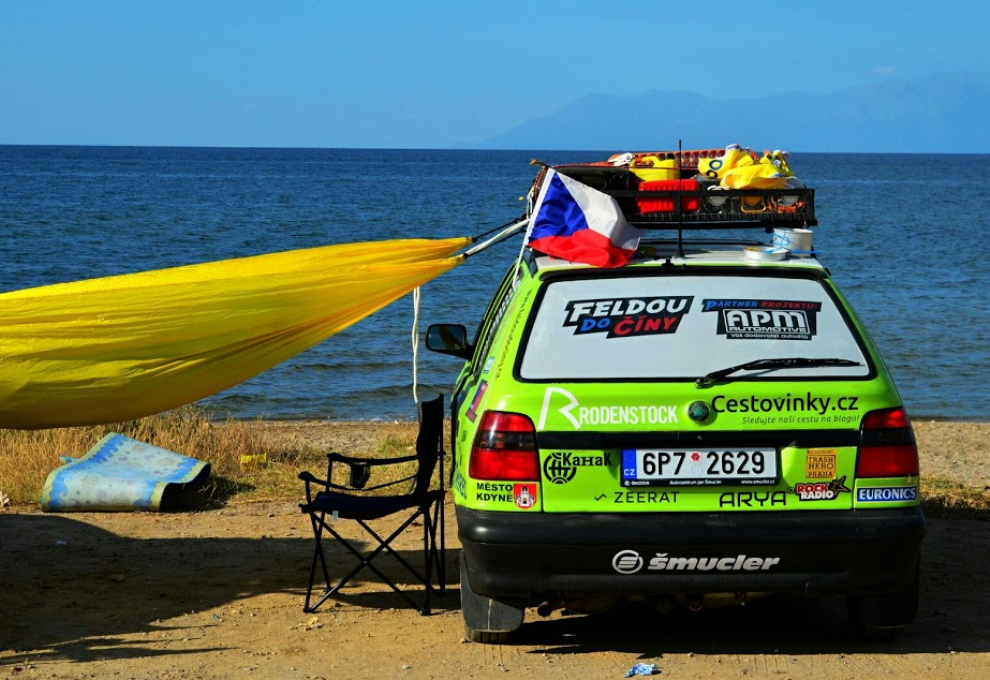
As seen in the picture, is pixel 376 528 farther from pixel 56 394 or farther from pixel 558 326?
pixel 558 326

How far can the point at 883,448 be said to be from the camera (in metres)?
5.18

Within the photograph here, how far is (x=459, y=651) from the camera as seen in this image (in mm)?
5758

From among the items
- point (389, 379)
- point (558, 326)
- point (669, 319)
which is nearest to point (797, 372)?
point (669, 319)

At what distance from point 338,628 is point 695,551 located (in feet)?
6.39

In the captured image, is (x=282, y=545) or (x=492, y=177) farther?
(x=492, y=177)

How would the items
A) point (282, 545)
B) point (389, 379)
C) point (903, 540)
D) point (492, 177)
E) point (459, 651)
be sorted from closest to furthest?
point (903, 540), point (459, 651), point (282, 545), point (389, 379), point (492, 177)

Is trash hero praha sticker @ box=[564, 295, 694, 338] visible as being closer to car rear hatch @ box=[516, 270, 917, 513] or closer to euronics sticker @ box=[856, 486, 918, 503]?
car rear hatch @ box=[516, 270, 917, 513]

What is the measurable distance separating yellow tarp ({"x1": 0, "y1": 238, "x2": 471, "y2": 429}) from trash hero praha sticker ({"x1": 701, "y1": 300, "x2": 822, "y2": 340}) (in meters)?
2.48

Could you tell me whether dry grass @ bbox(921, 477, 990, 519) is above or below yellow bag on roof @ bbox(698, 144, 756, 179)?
below

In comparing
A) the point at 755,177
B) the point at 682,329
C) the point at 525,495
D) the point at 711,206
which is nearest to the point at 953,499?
the point at 755,177

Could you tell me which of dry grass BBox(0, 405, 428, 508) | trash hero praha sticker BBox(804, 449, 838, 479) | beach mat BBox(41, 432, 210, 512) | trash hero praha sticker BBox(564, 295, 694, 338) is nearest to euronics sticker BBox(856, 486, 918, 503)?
trash hero praha sticker BBox(804, 449, 838, 479)

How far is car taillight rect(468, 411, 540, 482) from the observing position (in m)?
5.16

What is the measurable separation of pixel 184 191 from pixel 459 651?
75.8 meters

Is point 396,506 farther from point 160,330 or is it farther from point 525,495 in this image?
point 160,330
